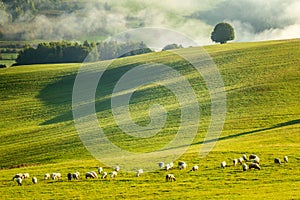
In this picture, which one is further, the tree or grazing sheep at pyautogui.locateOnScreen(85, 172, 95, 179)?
the tree

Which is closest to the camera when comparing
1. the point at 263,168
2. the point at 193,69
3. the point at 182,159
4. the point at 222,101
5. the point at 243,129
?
the point at 263,168

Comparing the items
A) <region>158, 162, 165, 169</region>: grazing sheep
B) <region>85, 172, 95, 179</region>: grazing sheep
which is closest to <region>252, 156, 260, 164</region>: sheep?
<region>158, 162, 165, 169</region>: grazing sheep

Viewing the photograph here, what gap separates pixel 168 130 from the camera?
214 feet

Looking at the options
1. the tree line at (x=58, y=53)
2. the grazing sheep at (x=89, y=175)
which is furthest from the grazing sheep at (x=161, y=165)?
the tree line at (x=58, y=53)

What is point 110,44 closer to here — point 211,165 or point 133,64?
point 133,64

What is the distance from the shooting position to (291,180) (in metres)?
35.6

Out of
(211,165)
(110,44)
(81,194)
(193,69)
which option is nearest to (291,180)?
(211,165)

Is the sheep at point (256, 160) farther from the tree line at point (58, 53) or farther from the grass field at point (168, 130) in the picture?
the tree line at point (58, 53)

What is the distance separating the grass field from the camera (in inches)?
1394

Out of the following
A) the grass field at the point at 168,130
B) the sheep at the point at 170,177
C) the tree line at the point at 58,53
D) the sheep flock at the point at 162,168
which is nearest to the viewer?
the grass field at the point at 168,130

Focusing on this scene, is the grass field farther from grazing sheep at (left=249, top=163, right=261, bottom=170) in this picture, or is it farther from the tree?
the tree

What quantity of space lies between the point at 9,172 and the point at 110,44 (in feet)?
512

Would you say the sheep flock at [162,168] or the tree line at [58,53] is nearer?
the sheep flock at [162,168]

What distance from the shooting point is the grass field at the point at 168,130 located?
116 ft
